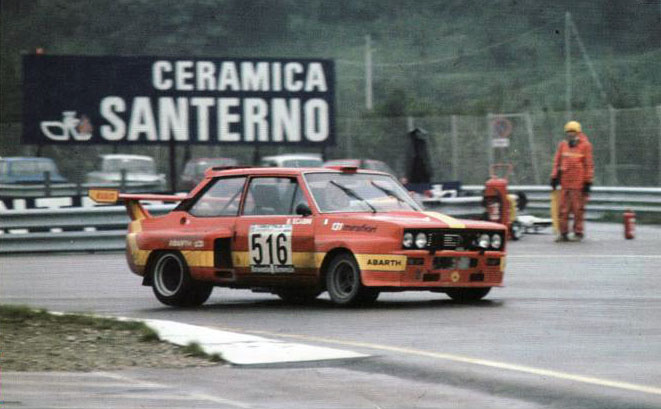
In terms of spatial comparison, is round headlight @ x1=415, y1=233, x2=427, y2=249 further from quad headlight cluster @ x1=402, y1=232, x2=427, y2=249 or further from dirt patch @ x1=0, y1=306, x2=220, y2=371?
dirt patch @ x1=0, y1=306, x2=220, y2=371

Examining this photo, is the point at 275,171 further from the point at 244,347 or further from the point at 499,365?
the point at 499,365

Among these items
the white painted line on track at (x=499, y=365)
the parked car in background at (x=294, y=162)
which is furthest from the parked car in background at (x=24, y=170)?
the white painted line on track at (x=499, y=365)

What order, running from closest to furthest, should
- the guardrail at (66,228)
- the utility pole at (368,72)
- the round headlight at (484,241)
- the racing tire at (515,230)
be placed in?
the round headlight at (484,241)
the guardrail at (66,228)
the racing tire at (515,230)
the utility pole at (368,72)

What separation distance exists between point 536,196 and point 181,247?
20466 mm

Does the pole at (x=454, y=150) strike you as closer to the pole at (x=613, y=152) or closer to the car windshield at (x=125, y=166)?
the pole at (x=613, y=152)

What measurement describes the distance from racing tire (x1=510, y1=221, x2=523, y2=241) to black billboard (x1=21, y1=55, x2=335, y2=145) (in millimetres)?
7999

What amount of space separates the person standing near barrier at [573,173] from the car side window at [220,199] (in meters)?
10.5

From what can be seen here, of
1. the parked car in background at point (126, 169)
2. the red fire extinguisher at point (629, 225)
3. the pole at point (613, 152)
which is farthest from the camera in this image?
the parked car in background at point (126, 169)

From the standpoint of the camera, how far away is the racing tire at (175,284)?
14531 millimetres

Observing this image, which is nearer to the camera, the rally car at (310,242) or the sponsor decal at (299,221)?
the rally car at (310,242)

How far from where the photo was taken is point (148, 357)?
9922 millimetres

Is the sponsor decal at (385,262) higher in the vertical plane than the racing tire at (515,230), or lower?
higher

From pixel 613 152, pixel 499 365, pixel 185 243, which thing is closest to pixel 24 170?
pixel 613 152

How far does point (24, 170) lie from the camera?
4491 cm
